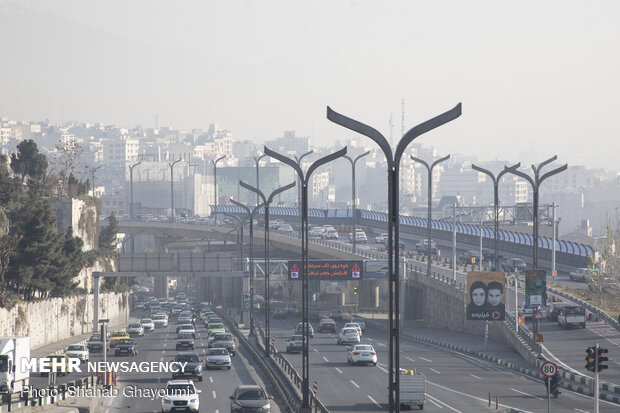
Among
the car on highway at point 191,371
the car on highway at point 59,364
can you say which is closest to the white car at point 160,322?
the car on highway at point 59,364

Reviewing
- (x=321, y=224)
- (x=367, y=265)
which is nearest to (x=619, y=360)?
(x=367, y=265)

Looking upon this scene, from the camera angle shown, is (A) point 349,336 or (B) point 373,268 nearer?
(A) point 349,336

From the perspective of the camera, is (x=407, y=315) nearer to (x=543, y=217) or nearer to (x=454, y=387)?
(x=543, y=217)

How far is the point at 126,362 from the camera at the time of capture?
56.8 metres

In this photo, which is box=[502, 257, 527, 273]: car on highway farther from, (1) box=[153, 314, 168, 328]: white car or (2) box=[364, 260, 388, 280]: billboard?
(1) box=[153, 314, 168, 328]: white car

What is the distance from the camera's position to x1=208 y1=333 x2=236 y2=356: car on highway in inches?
2436

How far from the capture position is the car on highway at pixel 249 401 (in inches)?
1325

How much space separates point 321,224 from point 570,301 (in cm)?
12669

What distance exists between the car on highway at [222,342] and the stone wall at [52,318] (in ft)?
42.3

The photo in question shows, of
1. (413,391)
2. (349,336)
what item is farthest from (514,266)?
(413,391)

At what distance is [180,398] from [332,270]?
206ft

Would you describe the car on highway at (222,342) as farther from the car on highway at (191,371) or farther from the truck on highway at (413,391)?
the truck on highway at (413,391)

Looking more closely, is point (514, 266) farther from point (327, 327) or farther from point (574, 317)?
point (574, 317)

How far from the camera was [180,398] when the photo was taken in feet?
115
